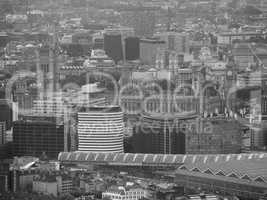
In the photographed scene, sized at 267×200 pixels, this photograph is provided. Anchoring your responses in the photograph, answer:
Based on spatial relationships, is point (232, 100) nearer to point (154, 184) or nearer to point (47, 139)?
point (47, 139)

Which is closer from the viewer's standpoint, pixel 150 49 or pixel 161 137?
pixel 161 137

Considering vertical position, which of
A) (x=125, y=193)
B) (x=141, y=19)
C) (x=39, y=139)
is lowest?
(x=39, y=139)

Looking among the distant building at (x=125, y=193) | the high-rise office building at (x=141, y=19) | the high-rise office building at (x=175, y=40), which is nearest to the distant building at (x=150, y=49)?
the high-rise office building at (x=175, y=40)

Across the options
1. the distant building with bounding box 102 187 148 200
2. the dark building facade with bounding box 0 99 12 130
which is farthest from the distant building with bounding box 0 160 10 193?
the dark building facade with bounding box 0 99 12 130

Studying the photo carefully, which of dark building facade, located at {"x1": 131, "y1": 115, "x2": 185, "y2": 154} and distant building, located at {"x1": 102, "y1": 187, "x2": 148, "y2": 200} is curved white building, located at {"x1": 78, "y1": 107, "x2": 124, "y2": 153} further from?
distant building, located at {"x1": 102, "y1": 187, "x2": 148, "y2": 200}

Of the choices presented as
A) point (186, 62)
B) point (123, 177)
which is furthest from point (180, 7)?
point (123, 177)

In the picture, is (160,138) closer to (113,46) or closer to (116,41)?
(113,46)

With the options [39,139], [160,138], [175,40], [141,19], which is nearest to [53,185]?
[39,139]

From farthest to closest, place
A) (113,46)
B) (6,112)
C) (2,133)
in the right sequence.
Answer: (113,46) < (6,112) < (2,133)
